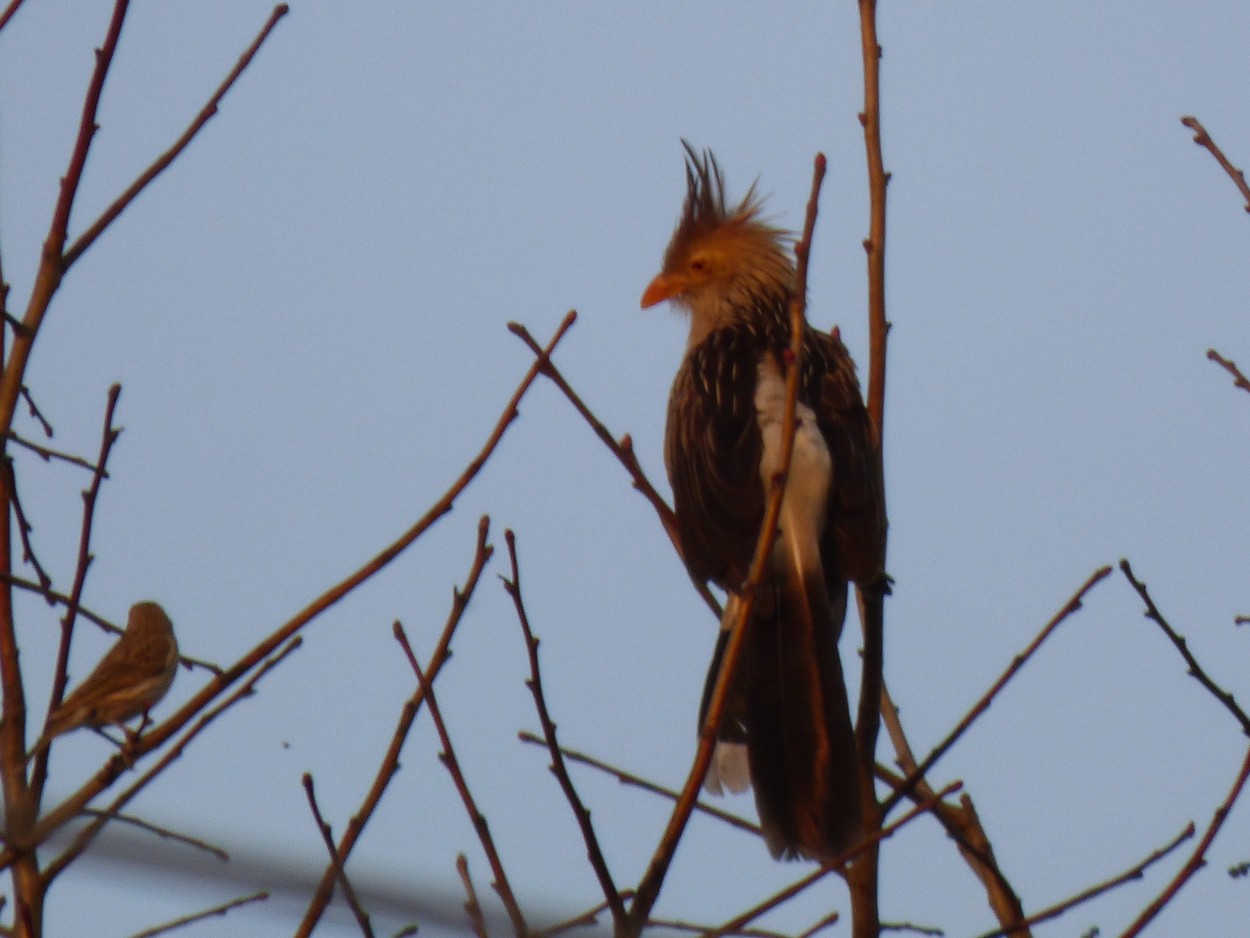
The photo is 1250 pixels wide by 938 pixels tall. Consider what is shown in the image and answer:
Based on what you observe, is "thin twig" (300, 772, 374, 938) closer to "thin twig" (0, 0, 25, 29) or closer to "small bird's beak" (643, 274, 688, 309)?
"thin twig" (0, 0, 25, 29)

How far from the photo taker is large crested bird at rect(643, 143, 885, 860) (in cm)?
355

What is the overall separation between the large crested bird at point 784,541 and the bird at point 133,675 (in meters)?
1.23

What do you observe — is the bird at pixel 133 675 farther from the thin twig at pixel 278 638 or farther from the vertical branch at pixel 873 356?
the vertical branch at pixel 873 356

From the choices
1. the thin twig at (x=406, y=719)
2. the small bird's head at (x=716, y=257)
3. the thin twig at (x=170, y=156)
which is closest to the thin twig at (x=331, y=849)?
the thin twig at (x=406, y=719)

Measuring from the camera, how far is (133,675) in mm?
3598

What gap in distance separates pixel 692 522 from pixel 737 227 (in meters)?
2.14

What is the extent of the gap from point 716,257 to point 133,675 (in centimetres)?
305

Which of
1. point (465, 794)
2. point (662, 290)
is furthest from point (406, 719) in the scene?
point (662, 290)

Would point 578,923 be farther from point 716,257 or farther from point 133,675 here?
point 716,257

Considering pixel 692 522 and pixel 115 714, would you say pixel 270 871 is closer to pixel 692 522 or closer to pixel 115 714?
pixel 115 714

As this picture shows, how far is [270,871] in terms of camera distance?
54.0 inches

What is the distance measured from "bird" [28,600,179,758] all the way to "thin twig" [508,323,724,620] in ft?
3.36

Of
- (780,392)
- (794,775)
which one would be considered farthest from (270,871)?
(780,392)

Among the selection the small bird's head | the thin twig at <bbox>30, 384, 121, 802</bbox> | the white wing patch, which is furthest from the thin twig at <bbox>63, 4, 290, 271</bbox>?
the small bird's head
